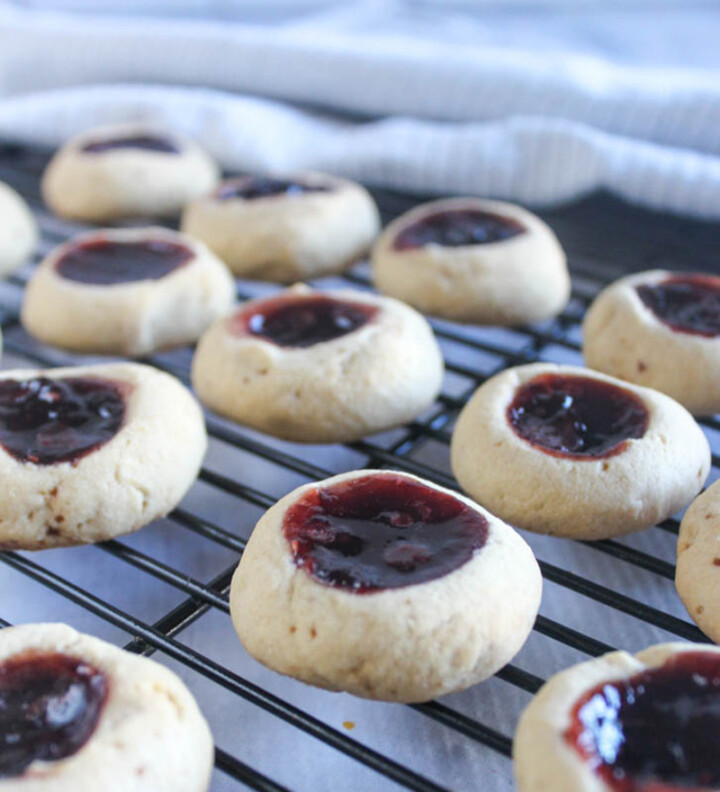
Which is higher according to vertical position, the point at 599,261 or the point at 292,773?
the point at 599,261

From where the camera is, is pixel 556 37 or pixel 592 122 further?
pixel 556 37

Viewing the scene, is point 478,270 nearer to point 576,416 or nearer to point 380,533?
point 576,416

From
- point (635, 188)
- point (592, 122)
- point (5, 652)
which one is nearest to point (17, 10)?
point (592, 122)

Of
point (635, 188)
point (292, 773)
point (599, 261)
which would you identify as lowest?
point (292, 773)

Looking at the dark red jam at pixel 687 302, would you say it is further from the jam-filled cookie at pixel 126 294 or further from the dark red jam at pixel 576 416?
the jam-filled cookie at pixel 126 294

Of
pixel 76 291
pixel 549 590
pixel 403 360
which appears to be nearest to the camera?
pixel 549 590

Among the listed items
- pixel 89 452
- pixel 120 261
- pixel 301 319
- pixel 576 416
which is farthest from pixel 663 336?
pixel 120 261

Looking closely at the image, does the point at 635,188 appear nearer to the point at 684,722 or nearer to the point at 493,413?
the point at 493,413
